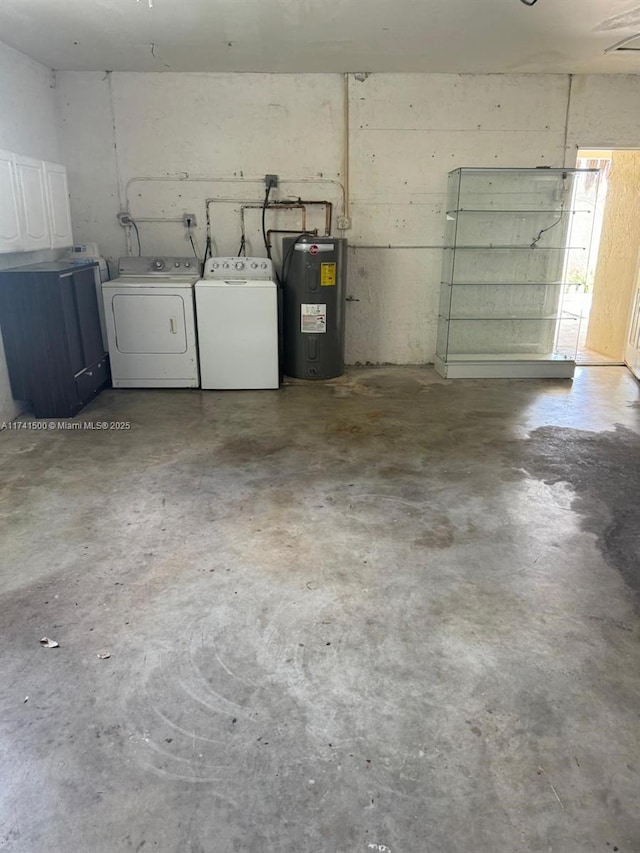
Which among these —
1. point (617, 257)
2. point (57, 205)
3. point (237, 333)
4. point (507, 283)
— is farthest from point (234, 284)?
point (617, 257)

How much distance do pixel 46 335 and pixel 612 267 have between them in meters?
5.38

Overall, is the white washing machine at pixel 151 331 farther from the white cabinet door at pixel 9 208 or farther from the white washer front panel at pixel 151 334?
the white cabinet door at pixel 9 208

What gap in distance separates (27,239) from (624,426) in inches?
170

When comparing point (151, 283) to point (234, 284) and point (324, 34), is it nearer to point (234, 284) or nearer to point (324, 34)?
point (234, 284)

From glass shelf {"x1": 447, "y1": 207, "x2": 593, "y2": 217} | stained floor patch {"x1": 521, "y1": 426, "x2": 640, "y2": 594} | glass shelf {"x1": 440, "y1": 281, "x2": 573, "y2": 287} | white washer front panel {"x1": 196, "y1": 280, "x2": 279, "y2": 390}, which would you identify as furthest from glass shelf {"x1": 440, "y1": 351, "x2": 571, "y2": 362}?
white washer front panel {"x1": 196, "y1": 280, "x2": 279, "y2": 390}

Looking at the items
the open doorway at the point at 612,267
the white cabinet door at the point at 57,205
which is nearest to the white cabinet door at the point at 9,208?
the white cabinet door at the point at 57,205

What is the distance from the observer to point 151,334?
494cm

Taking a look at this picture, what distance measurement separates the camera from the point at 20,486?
3324 mm

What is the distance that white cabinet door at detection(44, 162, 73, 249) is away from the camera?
4410 mm

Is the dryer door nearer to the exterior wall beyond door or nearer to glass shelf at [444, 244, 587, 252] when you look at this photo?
glass shelf at [444, 244, 587, 252]

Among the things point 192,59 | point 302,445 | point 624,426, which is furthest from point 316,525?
point 192,59

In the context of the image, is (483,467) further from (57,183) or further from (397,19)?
(57,183)

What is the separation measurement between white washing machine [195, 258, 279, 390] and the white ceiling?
1.70 m

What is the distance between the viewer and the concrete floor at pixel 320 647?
1.51 metres
